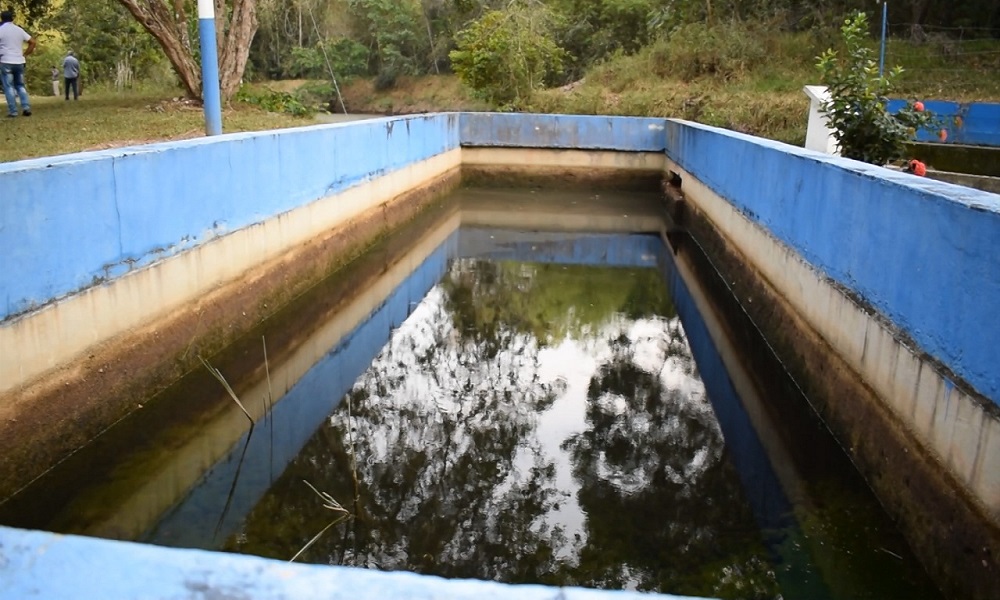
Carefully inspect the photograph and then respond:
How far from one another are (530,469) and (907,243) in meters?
2.38

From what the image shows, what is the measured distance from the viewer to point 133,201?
211 inches

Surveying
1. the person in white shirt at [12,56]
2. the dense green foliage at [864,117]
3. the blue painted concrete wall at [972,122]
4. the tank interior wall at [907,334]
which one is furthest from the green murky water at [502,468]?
the blue painted concrete wall at [972,122]

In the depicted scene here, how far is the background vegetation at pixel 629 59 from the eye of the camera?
677 inches

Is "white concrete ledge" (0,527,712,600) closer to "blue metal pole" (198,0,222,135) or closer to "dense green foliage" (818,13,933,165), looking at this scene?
"blue metal pole" (198,0,222,135)

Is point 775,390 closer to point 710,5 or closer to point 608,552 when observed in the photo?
point 608,552

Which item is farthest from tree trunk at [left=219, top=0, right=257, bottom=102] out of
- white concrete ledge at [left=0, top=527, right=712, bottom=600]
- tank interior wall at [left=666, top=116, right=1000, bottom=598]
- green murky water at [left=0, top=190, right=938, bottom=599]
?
white concrete ledge at [left=0, top=527, right=712, bottom=600]

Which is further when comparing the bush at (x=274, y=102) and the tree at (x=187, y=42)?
the bush at (x=274, y=102)

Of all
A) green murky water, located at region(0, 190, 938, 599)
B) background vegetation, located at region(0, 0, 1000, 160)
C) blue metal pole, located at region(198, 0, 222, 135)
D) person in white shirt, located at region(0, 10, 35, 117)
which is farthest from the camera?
background vegetation, located at region(0, 0, 1000, 160)

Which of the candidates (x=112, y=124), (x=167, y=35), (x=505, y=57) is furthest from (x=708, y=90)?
(x=112, y=124)

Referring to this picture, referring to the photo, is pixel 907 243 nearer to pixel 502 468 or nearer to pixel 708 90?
pixel 502 468

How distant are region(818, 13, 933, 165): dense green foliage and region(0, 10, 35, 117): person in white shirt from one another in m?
10.2

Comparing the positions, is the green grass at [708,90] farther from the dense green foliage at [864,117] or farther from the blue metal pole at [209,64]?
the dense green foliage at [864,117]

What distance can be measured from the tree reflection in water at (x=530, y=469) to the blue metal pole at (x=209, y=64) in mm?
2869

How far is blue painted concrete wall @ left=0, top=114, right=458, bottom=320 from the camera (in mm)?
4328
